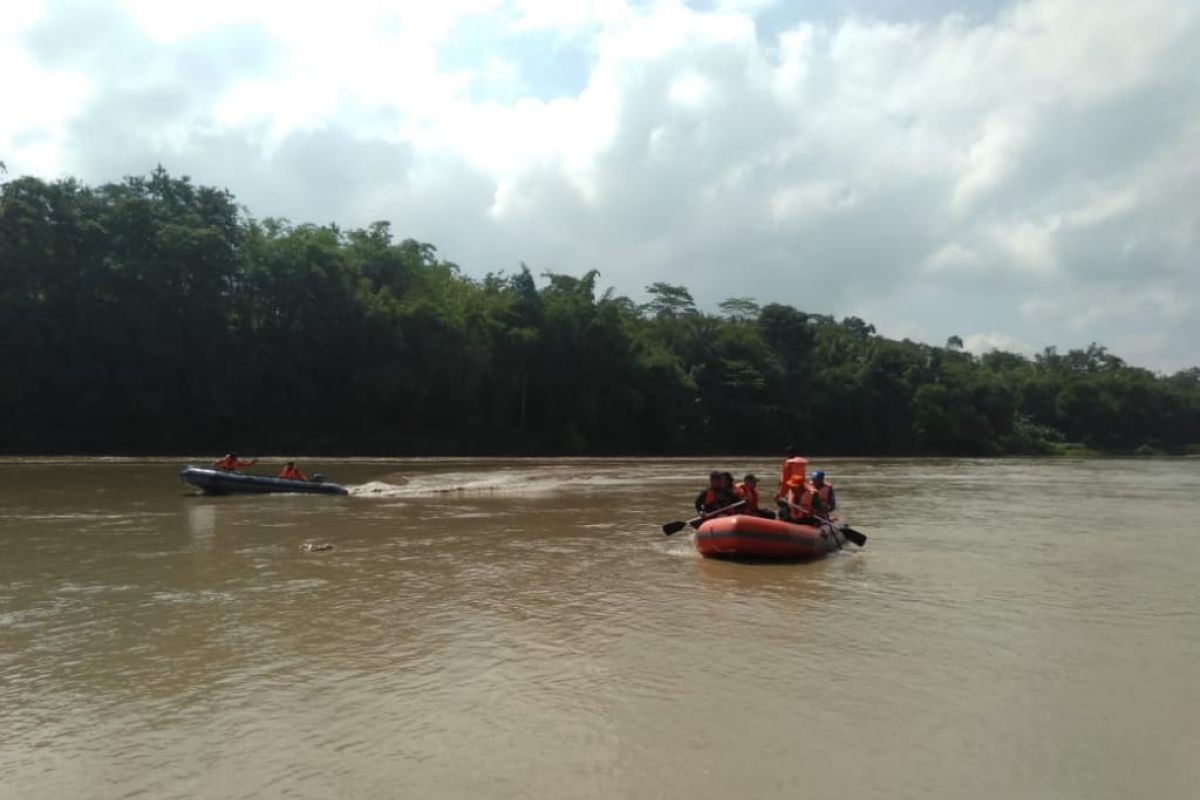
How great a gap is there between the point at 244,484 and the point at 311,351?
2240cm

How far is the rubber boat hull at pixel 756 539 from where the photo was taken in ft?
39.2

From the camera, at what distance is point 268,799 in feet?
15.6

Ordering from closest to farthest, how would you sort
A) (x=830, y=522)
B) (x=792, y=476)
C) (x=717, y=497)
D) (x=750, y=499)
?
(x=750, y=499)
(x=830, y=522)
(x=717, y=497)
(x=792, y=476)

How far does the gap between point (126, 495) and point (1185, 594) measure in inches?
777

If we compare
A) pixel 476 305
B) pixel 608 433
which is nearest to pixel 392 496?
pixel 476 305

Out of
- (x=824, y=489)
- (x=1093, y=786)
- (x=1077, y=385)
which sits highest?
(x=1077, y=385)

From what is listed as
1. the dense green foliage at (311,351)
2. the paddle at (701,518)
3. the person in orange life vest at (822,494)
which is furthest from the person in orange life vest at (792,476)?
the dense green foliage at (311,351)

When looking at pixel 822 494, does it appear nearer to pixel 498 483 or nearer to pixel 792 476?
pixel 792 476

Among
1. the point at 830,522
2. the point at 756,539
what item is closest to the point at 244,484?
the point at 756,539

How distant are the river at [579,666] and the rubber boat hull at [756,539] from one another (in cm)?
28

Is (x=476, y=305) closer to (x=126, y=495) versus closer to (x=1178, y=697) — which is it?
(x=126, y=495)

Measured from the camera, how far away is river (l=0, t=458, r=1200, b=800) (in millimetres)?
5180

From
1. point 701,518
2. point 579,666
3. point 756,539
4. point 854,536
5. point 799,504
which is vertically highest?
point 799,504

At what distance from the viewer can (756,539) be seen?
11.9 metres
